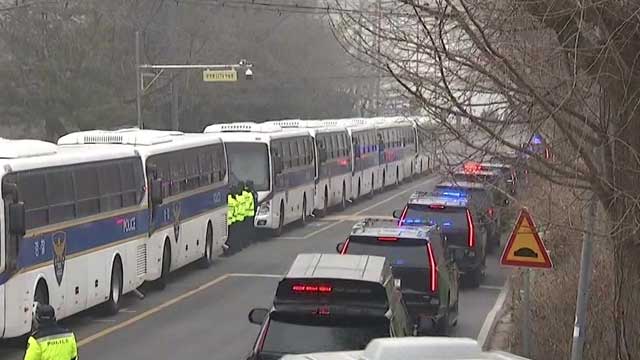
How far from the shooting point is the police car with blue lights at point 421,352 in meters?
4.56

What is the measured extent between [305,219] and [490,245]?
9820 mm

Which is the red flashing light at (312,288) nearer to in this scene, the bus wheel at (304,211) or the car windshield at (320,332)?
the car windshield at (320,332)

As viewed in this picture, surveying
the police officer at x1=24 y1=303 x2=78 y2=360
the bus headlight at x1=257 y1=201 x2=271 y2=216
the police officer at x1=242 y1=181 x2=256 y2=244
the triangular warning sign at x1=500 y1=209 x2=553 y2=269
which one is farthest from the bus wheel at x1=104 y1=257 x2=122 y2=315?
the bus headlight at x1=257 y1=201 x2=271 y2=216

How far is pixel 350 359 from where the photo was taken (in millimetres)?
4730

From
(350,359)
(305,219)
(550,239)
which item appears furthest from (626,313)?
(305,219)

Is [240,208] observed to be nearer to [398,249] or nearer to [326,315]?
[398,249]

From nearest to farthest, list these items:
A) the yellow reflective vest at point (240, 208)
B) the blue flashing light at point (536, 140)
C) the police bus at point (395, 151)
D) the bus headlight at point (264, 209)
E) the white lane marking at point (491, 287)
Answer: the blue flashing light at point (536, 140)
the white lane marking at point (491, 287)
the yellow reflective vest at point (240, 208)
the bus headlight at point (264, 209)
the police bus at point (395, 151)

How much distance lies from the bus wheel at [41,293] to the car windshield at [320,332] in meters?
8.08

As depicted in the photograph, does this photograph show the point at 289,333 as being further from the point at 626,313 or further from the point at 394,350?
the point at 394,350

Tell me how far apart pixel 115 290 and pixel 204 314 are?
163cm

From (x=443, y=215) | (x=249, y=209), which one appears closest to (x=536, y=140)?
(x=443, y=215)

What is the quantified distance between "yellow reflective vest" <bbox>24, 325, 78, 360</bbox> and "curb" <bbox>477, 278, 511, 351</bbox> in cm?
737

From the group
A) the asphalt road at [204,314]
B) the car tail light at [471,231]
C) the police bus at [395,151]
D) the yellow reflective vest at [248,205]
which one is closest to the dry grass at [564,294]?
the asphalt road at [204,314]

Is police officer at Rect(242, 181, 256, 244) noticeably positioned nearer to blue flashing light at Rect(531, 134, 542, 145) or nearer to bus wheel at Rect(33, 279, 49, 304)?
bus wheel at Rect(33, 279, 49, 304)
